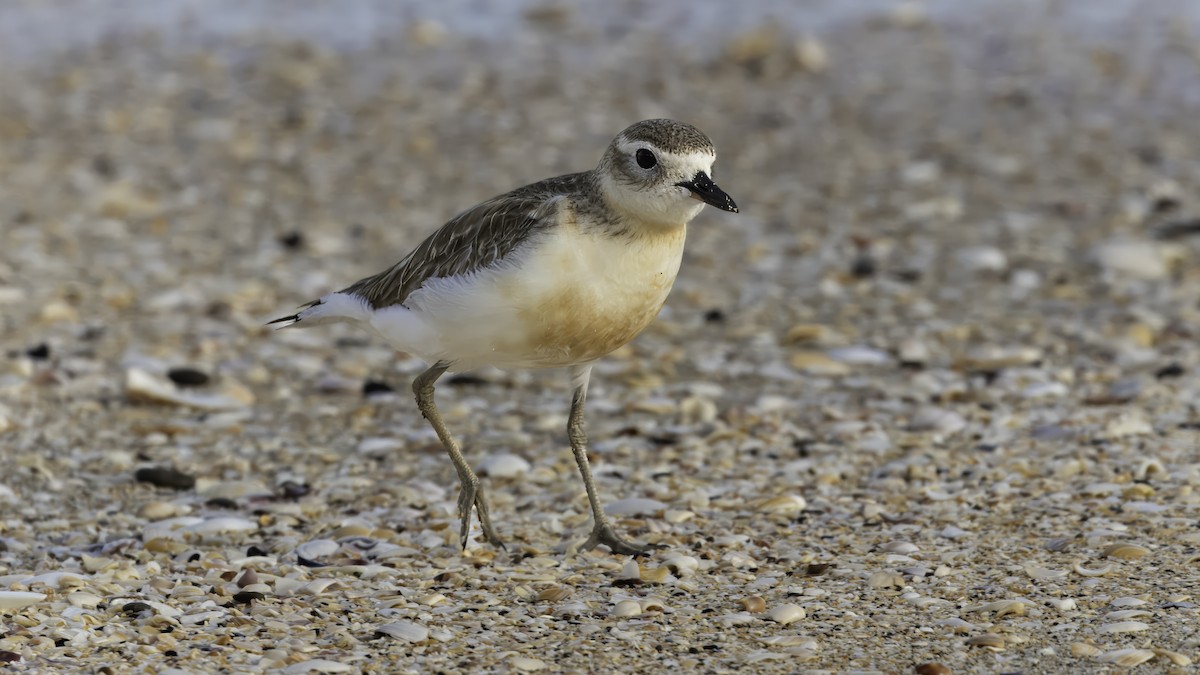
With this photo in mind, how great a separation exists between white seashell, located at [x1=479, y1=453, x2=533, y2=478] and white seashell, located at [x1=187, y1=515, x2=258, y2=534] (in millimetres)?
→ 1127

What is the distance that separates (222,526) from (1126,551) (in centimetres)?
346

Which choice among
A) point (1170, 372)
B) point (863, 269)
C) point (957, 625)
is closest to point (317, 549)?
point (957, 625)

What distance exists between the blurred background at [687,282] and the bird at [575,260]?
879mm

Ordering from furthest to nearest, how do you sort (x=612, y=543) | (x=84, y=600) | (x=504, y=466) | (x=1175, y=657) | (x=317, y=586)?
1. (x=504, y=466)
2. (x=612, y=543)
3. (x=317, y=586)
4. (x=84, y=600)
5. (x=1175, y=657)

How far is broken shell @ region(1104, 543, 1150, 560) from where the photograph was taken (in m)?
5.39

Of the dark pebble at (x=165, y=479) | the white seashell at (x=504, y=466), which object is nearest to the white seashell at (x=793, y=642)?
the white seashell at (x=504, y=466)

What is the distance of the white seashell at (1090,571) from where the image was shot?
523 centimetres

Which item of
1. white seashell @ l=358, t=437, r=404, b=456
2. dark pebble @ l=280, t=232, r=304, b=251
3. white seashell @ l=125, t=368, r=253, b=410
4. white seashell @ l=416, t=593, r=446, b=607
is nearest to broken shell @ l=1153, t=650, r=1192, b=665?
white seashell @ l=416, t=593, r=446, b=607

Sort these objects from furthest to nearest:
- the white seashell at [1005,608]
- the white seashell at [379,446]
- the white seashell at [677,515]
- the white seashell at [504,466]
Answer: the white seashell at [379,446]
the white seashell at [504,466]
the white seashell at [677,515]
the white seashell at [1005,608]

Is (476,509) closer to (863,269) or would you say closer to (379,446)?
(379,446)

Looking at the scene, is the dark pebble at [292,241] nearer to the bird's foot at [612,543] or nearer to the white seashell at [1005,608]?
the bird's foot at [612,543]

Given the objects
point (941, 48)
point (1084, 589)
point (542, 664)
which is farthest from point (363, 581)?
point (941, 48)

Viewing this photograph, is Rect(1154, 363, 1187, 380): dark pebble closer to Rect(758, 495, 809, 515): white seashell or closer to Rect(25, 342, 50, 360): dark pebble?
Rect(758, 495, 809, 515): white seashell

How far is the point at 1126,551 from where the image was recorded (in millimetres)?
5406
